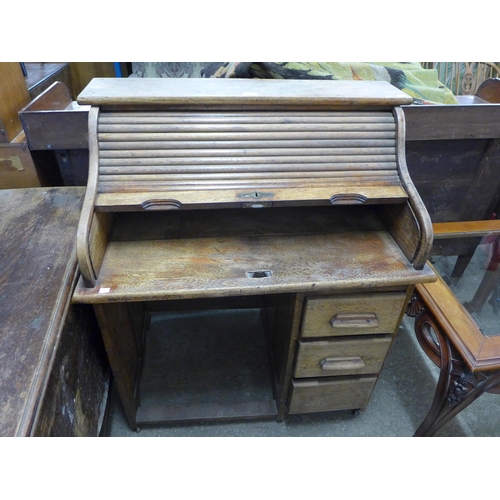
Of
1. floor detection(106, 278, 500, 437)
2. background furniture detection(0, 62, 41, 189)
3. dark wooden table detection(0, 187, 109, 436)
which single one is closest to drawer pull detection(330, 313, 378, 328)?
floor detection(106, 278, 500, 437)

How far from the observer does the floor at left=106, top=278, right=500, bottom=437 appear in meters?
1.63

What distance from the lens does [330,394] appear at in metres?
1.49

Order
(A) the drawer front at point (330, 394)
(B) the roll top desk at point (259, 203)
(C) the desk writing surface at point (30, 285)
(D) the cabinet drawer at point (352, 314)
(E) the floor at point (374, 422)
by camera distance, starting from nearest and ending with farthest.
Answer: (C) the desk writing surface at point (30, 285), (B) the roll top desk at point (259, 203), (D) the cabinet drawer at point (352, 314), (A) the drawer front at point (330, 394), (E) the floor at point (374, 422)

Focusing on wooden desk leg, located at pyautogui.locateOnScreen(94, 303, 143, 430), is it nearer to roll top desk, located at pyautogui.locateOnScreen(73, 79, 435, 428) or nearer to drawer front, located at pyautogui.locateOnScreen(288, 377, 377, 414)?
roll top desk, located at pyautogui.locateOnScreen(73, 79, 435, 428)

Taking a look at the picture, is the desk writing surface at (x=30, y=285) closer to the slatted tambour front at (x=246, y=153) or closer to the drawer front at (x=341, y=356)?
the slatted tambour front at (x=246, y=153)

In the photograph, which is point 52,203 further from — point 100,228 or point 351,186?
point 351,186

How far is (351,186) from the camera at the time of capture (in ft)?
3.78

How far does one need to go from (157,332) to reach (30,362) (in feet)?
3.60

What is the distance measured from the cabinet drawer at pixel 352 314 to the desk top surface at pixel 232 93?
62cm

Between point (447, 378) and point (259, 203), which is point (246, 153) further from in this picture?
point (447, 378)

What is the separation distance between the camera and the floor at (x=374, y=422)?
163 centimetres

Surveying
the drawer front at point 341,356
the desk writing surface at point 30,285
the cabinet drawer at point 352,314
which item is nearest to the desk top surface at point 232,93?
the desk writing surface at point 30,285

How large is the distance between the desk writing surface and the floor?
82 cm

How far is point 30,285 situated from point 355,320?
3.42ft
